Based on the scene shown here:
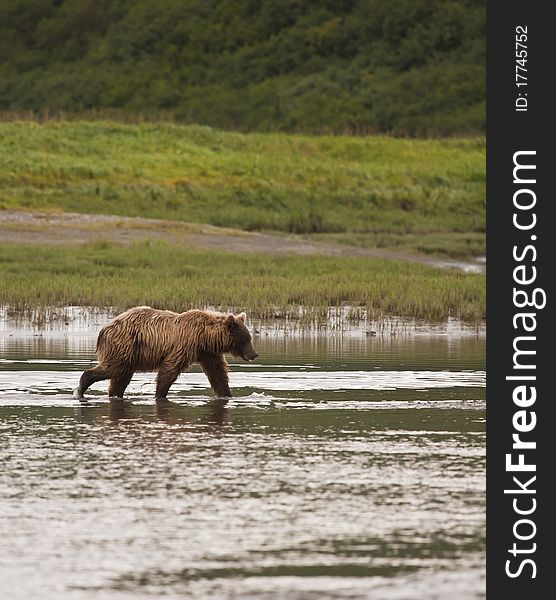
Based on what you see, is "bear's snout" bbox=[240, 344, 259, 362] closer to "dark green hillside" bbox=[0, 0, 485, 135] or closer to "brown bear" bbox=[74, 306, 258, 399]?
"brown bear" bbox=[74, 306, 258, 399]

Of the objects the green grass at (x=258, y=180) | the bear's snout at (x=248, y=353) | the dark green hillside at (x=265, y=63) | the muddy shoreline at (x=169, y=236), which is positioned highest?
the dark green hillside at (x=265, y=63)

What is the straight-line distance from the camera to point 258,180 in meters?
53.3

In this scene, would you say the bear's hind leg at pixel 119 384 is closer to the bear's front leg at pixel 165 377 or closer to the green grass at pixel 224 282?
the bear's front leg at pixel 165 377

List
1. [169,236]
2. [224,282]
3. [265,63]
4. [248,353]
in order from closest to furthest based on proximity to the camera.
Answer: [248,353]
[224,282]
[169,236]
[265,63]

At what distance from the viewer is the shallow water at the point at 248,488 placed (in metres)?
8.54

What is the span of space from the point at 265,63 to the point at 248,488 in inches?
4075

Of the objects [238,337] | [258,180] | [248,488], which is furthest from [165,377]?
[258,180]

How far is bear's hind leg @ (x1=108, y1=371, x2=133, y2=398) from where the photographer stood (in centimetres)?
1580

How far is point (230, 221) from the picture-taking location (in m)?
45.5

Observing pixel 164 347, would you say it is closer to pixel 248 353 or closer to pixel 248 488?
pixel 248 353

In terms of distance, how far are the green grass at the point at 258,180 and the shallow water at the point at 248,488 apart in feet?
83.7

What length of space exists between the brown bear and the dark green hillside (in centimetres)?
8105

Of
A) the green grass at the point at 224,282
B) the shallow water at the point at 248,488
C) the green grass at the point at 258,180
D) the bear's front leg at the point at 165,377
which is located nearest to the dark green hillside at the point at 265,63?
the green grass at the point at 258,180

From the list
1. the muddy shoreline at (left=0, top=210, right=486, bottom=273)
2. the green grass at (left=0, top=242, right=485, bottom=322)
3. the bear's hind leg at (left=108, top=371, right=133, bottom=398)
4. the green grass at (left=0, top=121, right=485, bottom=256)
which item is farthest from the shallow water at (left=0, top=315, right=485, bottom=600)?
the green grass at (left=0, top=121, right=485, bottom=256)
